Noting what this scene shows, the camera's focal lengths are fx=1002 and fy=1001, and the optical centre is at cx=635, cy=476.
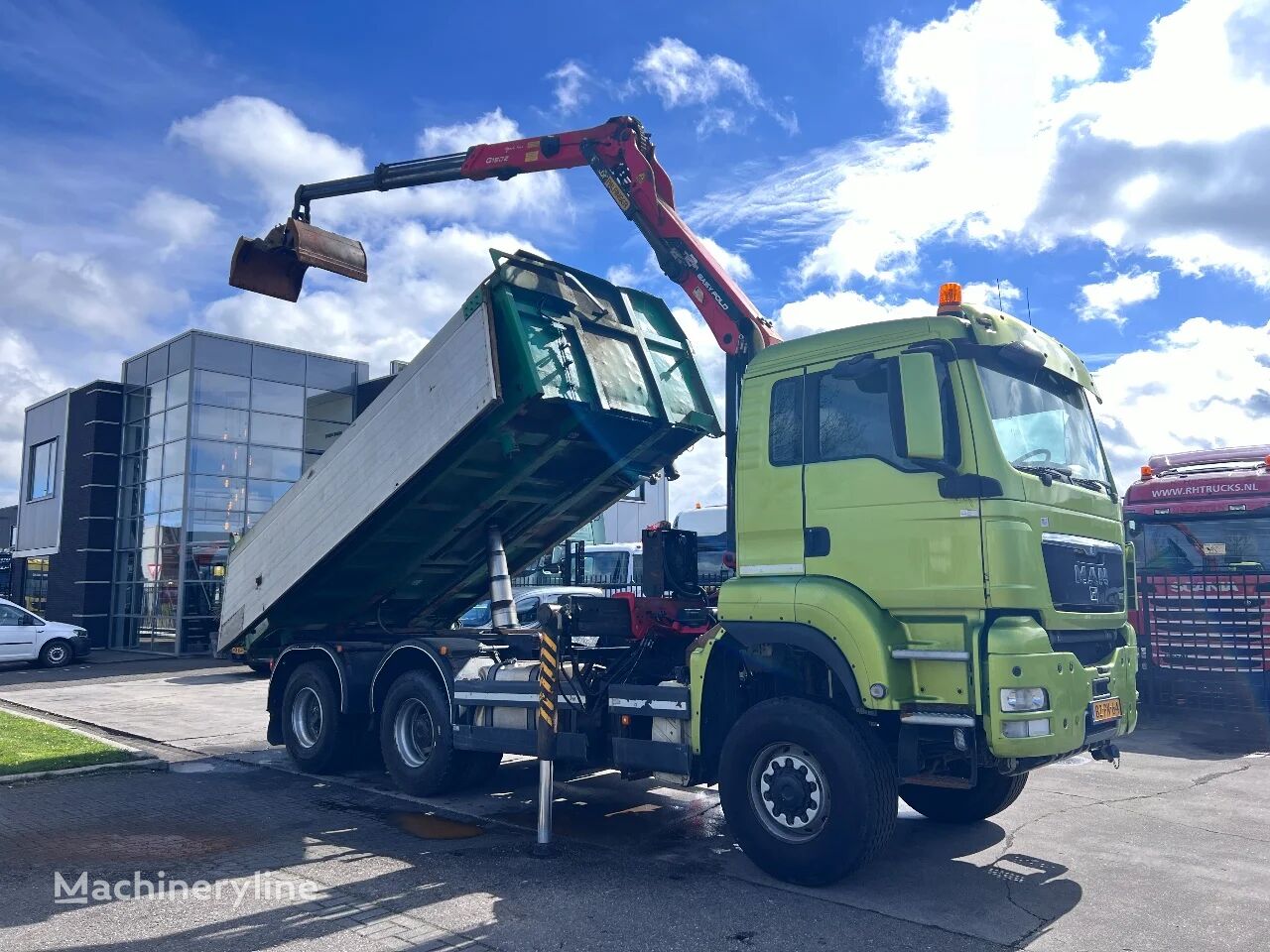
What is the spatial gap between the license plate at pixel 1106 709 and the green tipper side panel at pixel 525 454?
3867 millimetres

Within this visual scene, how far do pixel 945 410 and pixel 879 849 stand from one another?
2453 mm

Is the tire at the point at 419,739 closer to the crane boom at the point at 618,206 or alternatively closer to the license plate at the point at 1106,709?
the crane boom at the point at 618,206

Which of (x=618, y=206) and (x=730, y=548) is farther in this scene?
(x=618, y=206)

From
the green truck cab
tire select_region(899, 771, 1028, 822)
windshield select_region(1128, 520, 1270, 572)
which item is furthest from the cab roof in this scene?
windshield select_region(1128, 520, 1270, 572)

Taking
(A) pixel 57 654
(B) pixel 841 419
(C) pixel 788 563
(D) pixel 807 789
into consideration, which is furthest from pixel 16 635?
(B) pixel 841 419

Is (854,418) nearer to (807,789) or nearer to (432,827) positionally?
(807,789)

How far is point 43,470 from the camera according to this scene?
30.0 metres

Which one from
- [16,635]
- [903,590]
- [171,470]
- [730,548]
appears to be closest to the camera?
[903,590]

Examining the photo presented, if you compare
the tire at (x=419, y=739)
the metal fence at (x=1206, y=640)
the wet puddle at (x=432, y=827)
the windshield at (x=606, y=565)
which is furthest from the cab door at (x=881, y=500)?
the metal fence at (x=1206, y=640)

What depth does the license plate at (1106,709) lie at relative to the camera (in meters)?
5.67

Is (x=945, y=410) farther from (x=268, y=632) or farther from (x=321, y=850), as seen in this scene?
(x=268, y=632)

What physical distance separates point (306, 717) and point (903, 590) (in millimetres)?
6447

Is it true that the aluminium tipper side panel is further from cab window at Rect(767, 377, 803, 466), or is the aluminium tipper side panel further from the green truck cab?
the green truck cab

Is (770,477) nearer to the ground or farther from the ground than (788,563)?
farther from the ground
